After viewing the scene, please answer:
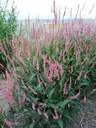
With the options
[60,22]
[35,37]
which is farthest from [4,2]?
[35,37]

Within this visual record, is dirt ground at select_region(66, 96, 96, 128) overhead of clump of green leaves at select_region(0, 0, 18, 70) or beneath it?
beneath

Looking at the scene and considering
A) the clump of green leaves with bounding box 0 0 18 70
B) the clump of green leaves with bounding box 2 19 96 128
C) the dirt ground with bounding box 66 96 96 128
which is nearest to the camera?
the clump of green leaves with bounding box 2 19 96 128

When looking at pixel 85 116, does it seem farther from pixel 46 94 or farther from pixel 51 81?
pixel 51 81

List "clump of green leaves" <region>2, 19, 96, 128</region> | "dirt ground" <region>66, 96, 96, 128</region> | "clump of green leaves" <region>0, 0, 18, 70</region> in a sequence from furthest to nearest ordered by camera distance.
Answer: "clump of green leaves" <region>0, 0, 18, 70</region> → "dirt ground" <region>66, 96, 96, 128</region> → "clump of green leaves" <region>2, 19, 96, 128</region>

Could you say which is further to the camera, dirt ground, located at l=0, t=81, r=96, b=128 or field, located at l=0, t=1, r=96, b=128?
dirt ground, located at l=0, t=81, r=96, b=128

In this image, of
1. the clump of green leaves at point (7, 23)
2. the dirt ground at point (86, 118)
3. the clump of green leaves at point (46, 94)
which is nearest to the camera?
the clump of green leaves at point (46, 94)

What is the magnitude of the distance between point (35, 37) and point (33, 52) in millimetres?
304

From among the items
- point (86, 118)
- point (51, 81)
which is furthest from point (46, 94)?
point (86, 118)

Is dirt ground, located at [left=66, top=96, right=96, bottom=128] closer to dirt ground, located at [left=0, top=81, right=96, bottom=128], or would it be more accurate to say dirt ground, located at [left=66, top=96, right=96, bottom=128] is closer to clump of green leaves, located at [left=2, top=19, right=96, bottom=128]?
dirt ground, located at [left=0, top=81, right=96, bottom=128]

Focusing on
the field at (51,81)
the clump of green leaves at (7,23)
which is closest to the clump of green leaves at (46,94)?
the field at (51,81)

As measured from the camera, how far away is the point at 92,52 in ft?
14.8

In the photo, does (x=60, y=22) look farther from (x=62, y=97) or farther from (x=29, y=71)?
(x=62, y=97)

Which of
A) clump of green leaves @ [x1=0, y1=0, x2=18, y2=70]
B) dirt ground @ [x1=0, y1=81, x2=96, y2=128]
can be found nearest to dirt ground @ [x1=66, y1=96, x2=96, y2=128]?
dirt ground @ [x1=0, y1=81, x2=96, y2=128]

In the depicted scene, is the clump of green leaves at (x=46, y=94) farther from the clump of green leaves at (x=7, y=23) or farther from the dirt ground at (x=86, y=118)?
the clump of green leaves at (x=7, y=23)
